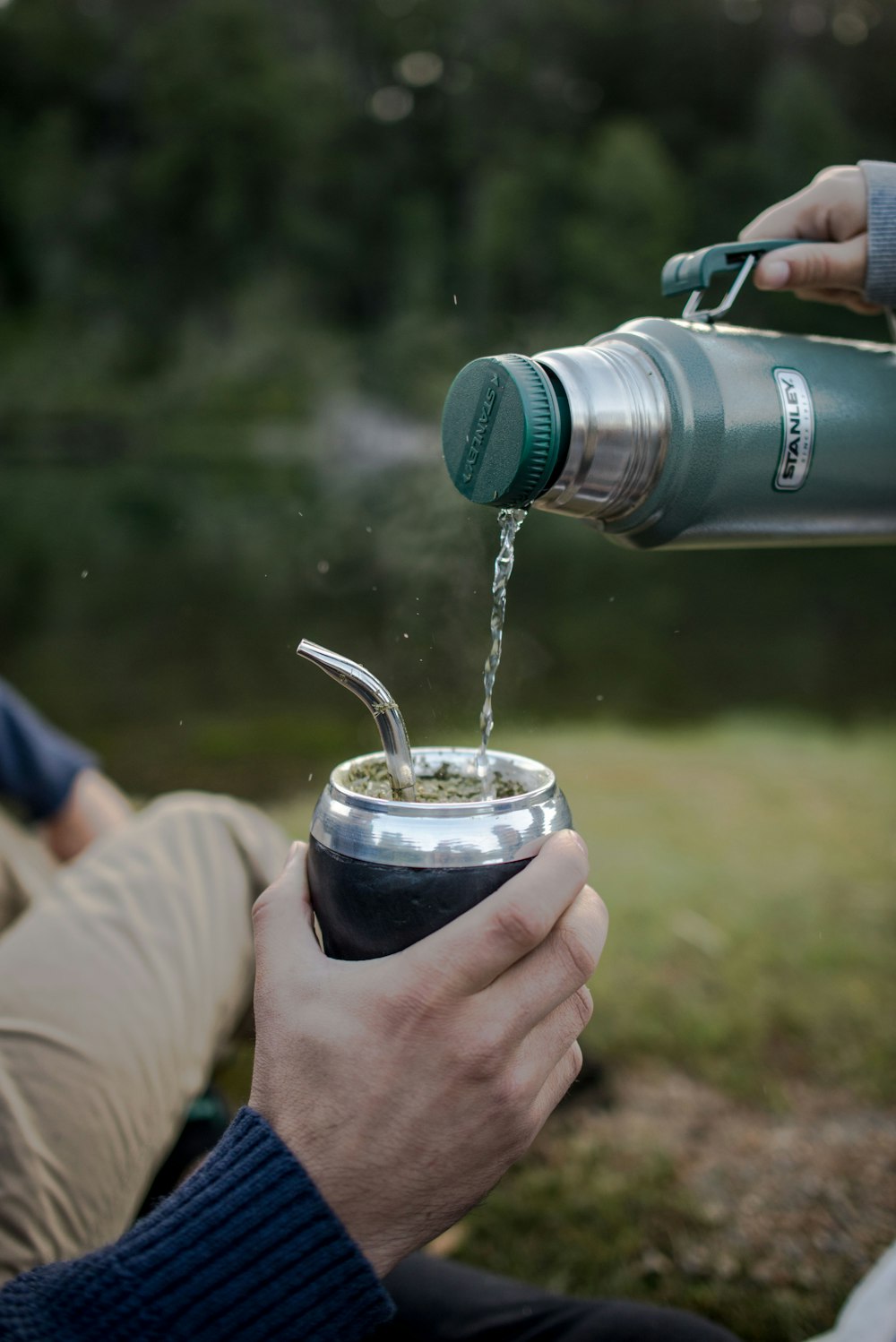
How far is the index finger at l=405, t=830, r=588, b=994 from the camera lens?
1.85ft

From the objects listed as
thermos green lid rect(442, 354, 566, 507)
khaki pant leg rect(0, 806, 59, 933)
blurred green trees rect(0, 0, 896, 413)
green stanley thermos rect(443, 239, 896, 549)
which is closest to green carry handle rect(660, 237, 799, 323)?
green stanley thermos rect(443, 239, 896, 549)

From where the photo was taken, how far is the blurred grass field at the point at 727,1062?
148cm

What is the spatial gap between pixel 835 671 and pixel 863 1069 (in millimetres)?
4490

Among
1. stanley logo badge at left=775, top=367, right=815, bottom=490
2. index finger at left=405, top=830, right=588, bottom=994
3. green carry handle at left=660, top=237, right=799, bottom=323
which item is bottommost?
index finger at left=405, top=830, right=588, bottom=994

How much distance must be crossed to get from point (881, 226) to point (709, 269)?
0.18 metres

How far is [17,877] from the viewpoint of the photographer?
1.44 meters

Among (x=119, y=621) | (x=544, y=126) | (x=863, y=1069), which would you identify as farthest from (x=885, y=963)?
(x=544, y=126)

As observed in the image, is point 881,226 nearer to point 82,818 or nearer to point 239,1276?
point 239,1276

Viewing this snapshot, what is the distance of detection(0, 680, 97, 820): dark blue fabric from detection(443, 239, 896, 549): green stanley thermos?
1268 mm

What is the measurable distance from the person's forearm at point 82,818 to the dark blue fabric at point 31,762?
0.02 meters

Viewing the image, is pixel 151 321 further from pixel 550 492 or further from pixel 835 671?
pixel 550 492

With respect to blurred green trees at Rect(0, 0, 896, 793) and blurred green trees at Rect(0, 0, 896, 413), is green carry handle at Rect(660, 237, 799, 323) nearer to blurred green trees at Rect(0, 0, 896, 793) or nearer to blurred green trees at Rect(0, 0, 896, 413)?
blurred green trees at Rect(0, 0, 896, 793)

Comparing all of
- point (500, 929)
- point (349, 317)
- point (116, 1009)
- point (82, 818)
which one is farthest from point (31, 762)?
point (349, 317)

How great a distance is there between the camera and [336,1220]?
0.60 m
